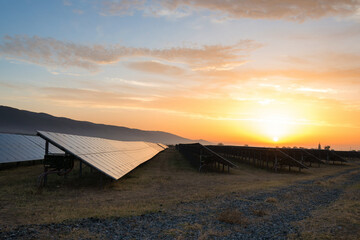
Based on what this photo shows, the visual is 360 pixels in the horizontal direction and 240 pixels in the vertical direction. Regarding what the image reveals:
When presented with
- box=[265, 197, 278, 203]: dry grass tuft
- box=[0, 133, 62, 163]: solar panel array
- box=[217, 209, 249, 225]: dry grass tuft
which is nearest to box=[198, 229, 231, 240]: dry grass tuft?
box=[217, 209, 249, 225]: dry grass tuft

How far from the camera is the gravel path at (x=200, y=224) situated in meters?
8.73

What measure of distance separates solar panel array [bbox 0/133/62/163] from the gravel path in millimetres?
20738

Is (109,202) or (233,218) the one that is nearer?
(233,218)

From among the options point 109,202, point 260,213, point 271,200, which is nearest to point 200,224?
point 260,213

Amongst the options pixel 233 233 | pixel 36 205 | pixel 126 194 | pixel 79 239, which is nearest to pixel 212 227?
pixel 233 233

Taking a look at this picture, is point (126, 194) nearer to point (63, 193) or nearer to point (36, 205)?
point (63, 193)

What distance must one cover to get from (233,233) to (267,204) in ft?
17.1

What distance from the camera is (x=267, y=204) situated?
44.4 feet

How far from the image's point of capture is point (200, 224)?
32.7 ft

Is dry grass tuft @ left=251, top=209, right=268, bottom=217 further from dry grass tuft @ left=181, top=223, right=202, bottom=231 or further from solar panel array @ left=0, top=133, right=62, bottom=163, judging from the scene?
solar panel array @ left=0, top=133, right=62, bottom=163

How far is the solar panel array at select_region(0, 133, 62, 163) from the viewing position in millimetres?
26438

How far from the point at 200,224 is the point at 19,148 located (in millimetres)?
28554

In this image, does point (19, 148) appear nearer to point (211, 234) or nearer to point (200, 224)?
point (200, 224)

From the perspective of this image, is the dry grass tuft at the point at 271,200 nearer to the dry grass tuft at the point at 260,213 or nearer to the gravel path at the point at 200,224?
the gravel path at the point at 200,224
